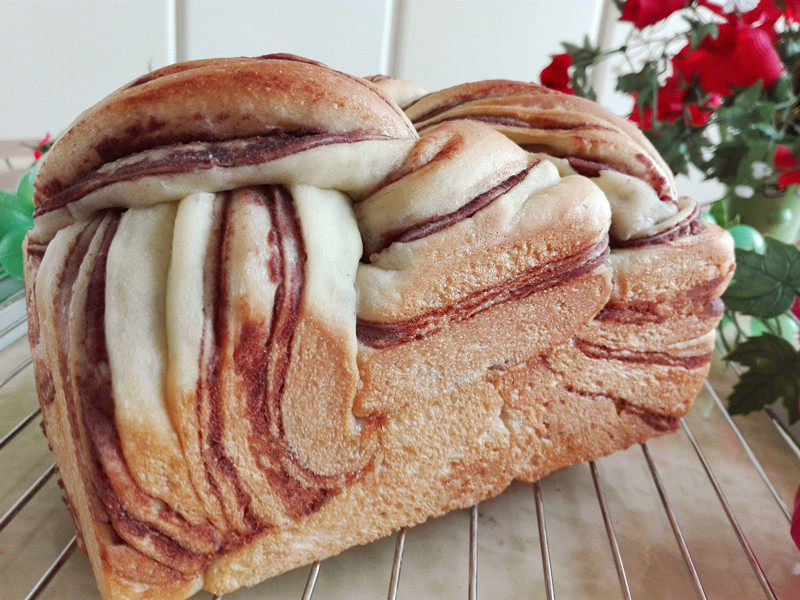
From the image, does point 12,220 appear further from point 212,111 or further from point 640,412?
point 640,412

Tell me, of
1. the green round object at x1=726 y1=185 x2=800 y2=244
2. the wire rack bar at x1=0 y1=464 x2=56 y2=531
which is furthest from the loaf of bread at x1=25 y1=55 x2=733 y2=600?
the green round object at x1=726 y1=185 x2=800 y2=244

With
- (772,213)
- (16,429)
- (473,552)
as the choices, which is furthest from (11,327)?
(772,213)

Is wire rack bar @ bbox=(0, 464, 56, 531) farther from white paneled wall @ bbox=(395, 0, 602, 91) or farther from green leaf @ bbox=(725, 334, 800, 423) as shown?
white paneled wall @ bbox=(395, 0, 602, 91)

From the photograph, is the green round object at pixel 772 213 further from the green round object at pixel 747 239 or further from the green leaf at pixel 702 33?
the green leaf at pixel 702 33

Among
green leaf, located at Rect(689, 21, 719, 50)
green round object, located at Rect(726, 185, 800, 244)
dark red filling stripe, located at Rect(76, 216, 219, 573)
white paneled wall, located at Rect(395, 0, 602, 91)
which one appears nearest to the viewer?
dark red filling stripe, located at Rect(76, 216, 219, 573)

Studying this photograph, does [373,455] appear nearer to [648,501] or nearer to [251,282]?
[251,282]

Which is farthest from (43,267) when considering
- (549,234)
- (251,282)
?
(549,234)

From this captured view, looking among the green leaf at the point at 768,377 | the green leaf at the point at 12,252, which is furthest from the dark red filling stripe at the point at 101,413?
the green leaf at the point at 768,377
